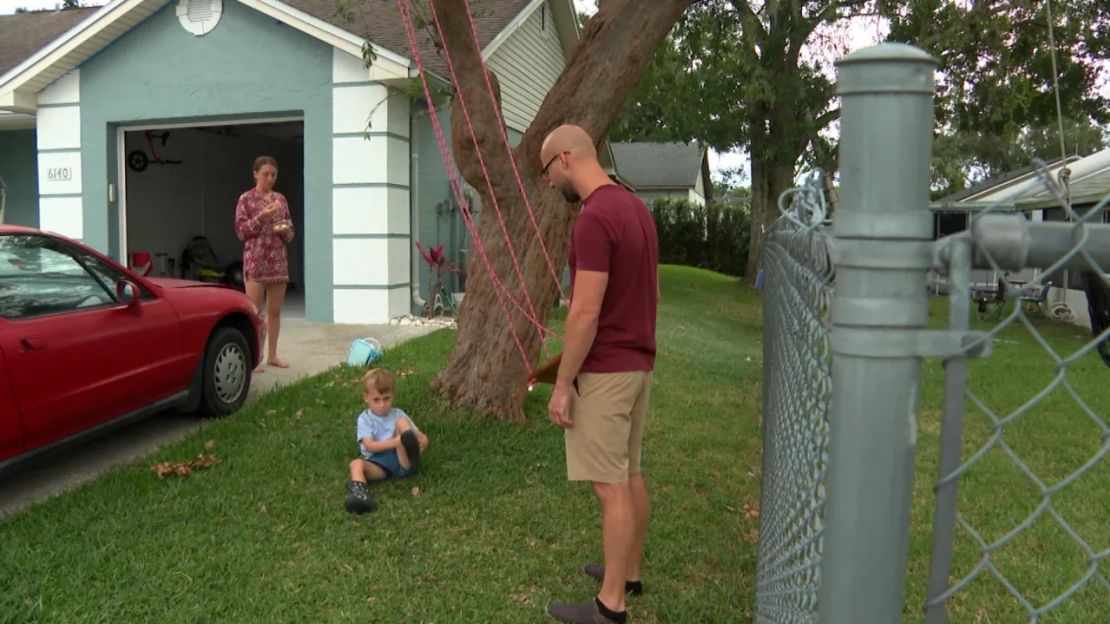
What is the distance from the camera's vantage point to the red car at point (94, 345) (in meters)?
4.27

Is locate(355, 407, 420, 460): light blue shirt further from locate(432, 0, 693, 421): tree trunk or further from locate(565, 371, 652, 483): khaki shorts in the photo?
locate(565, 371, 652, 483): khaki shorts

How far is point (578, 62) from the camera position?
5.90 metres

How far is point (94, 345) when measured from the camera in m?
4.75

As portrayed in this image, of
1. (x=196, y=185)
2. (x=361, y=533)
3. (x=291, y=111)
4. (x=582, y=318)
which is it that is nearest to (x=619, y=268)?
(x=582, y=318)

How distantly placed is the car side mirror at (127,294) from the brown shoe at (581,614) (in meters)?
3.23

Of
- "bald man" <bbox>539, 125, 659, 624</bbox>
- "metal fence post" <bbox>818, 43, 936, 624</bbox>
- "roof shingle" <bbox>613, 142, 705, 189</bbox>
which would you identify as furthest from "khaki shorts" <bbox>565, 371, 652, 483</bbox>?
"roof shingle" <bbox>613, 142, 705, 189</bbox>

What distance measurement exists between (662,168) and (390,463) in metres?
45.1

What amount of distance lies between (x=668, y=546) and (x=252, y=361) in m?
3.77

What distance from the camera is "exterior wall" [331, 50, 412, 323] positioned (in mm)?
10539

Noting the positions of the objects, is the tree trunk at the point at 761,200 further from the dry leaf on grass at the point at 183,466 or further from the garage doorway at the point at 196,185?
the dry leaf on grass at the point at 183,466

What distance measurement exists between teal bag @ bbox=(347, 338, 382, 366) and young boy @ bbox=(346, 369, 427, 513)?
297 cm

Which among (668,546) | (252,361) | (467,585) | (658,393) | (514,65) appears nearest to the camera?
(467,585)

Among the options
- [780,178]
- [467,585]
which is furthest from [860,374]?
[780,178]

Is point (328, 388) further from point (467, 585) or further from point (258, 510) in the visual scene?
point (467, 585)
